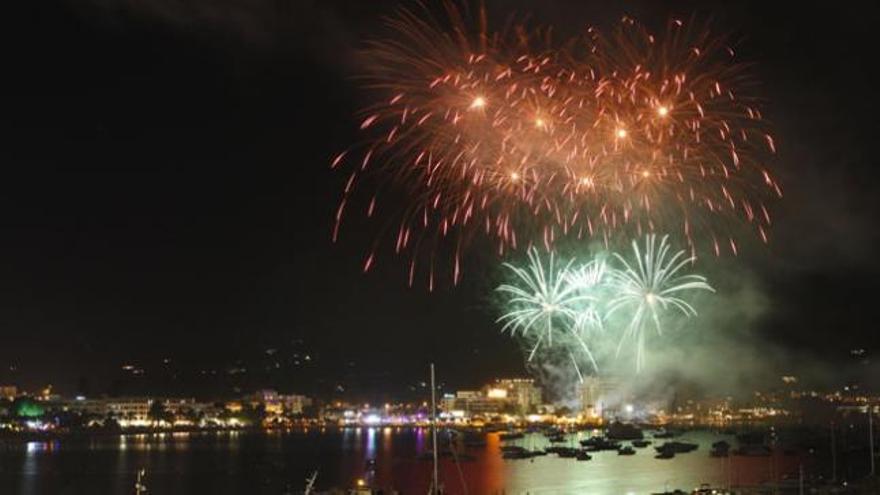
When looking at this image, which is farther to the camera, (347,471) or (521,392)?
(521,392)

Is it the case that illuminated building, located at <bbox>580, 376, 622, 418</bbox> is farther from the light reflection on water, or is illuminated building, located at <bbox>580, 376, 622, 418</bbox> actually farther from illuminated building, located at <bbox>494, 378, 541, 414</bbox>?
the light reflection on water

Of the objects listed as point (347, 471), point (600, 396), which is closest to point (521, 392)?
point (600, 396)

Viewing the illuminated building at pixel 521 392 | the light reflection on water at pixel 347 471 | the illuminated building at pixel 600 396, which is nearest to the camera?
the light reflection on water at pixel 347 471

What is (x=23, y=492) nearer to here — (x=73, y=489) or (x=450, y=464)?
(x=73, y=489)

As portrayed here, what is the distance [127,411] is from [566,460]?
68.3m

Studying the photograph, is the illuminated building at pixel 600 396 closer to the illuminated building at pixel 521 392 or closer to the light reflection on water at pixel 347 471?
the illuminated building at pixel 521 392

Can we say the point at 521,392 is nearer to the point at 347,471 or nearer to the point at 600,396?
the point at 600,396

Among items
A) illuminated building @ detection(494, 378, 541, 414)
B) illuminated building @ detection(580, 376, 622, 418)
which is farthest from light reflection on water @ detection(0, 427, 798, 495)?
illuminated building @ detection(494, 378, 541, 414)

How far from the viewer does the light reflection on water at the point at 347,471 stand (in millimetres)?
32438

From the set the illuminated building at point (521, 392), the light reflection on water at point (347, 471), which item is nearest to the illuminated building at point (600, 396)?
the illuminated building at point (521, 392)

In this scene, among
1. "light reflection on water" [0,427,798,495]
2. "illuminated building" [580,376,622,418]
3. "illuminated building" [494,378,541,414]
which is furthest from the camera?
"illuminated building" [494,378,541,414]

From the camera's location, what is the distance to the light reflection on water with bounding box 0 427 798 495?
106ft

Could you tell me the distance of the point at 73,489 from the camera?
3297cm

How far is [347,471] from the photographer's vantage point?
128 feet
